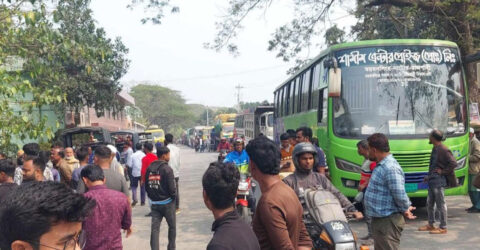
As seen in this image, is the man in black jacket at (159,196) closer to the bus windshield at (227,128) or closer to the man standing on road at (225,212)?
the man standing on road at (225,212)

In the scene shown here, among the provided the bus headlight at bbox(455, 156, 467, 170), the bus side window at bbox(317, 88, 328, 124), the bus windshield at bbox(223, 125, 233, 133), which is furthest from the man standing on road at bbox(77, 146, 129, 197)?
the bus windshield at bbox(223, 125, 233, 133)

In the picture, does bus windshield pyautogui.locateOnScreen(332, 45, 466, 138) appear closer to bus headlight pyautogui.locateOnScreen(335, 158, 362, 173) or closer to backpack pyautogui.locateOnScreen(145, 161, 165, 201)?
bus headlight pyautogui.locateOnScreen(335, 158, 362, 173)

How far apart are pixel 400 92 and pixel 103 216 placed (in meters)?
6.62

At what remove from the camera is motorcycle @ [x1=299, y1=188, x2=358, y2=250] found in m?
3.85

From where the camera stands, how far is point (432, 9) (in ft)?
40.9

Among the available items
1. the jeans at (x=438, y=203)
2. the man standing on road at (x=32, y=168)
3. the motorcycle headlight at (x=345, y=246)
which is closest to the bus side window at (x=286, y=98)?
the jeans at (x=438, y=203)

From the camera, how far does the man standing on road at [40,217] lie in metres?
1.69

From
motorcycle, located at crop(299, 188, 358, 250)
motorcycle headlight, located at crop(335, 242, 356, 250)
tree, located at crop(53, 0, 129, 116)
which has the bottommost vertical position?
motorcycle headlight, located at crop(335, 242, 356, 250)

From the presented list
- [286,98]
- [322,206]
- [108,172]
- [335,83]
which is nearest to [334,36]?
[286,98]

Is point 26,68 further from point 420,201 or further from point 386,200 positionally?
point 420,201

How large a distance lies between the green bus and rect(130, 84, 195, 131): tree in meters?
70.0

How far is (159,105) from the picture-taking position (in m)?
80.3

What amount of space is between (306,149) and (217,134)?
144 ft

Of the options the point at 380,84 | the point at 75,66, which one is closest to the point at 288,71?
the point at 75,66
